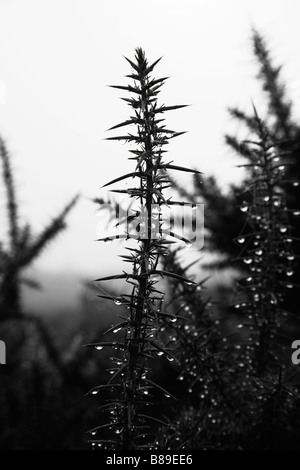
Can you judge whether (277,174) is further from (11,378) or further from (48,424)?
(11,378)

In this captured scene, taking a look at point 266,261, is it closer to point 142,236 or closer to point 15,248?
point 142,236

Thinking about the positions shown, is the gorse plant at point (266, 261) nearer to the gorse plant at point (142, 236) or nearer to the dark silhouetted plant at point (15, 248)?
the gorse plant at point (142, 236)

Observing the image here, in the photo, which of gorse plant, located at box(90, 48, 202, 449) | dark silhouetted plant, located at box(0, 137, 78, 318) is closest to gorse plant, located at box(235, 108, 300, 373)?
gorse plant, located at box(90, 48, 202, 449)

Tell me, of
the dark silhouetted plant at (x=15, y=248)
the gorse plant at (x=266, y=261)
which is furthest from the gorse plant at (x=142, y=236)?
the dark silhouetted plant at (x=15, y=248)

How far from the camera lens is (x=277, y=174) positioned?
2.30 feet

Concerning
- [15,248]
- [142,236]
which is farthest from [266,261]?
[15,248]

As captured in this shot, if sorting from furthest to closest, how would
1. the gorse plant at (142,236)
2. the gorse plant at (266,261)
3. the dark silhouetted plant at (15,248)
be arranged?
the dark silhouetted plant at (15,248) → the gorse plant at (266,261) → the gorse plant at (142,236)

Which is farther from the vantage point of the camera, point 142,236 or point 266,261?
point 266,261

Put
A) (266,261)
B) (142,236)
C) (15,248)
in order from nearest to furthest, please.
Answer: (142,236), (266,261), (15,248)

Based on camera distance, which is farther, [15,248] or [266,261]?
[15,248]

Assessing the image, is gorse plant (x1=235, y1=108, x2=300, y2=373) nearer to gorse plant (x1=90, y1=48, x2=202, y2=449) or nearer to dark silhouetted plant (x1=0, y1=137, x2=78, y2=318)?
gorse plant (x1=90, y1=48, x2=202, y2=449)

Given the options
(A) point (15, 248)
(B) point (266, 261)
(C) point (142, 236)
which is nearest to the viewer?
(C) point (142, 236)

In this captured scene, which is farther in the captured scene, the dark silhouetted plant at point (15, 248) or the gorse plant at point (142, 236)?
the dark silhouetted plant at point (15, 248)
